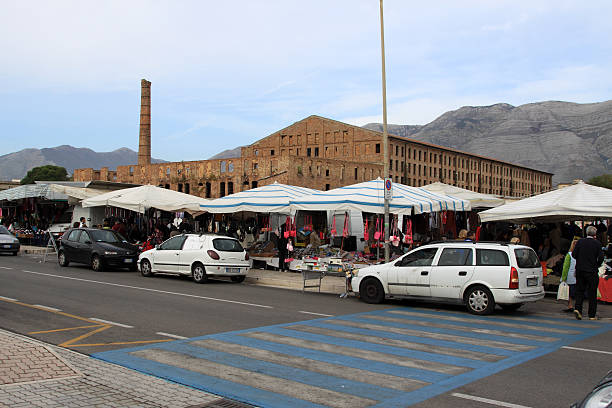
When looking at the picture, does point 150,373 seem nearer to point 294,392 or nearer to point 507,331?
point 294,392

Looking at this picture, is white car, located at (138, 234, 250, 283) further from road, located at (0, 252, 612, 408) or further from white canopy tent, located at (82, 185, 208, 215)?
white canopy tent, located at (82, 185, 208, 215)

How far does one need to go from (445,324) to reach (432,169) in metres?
94.5

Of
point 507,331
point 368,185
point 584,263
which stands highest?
point 368,185

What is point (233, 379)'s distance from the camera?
6.74 m

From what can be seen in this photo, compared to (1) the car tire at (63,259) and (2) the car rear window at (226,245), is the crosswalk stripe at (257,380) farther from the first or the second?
(1) the car tire at (63,259)

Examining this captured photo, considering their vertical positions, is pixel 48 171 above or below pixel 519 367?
above

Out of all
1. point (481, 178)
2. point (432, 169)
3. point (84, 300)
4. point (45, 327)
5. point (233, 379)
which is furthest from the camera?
point (481, 178)

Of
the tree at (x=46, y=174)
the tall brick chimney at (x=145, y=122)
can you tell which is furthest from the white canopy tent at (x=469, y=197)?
the tree at (x=46, y=174)

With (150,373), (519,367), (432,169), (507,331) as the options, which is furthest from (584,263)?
(432,169)

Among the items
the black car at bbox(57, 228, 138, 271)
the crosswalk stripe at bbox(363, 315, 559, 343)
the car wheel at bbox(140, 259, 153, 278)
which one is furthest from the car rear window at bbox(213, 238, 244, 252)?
the crosswalk stripe at bbox(363, 315, 559, 343)

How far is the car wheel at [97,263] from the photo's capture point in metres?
21.0

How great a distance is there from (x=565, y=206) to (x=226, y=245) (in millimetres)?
10620

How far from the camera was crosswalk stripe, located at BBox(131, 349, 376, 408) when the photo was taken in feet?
19.6

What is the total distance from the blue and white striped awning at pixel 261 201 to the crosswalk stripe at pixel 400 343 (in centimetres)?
1029
